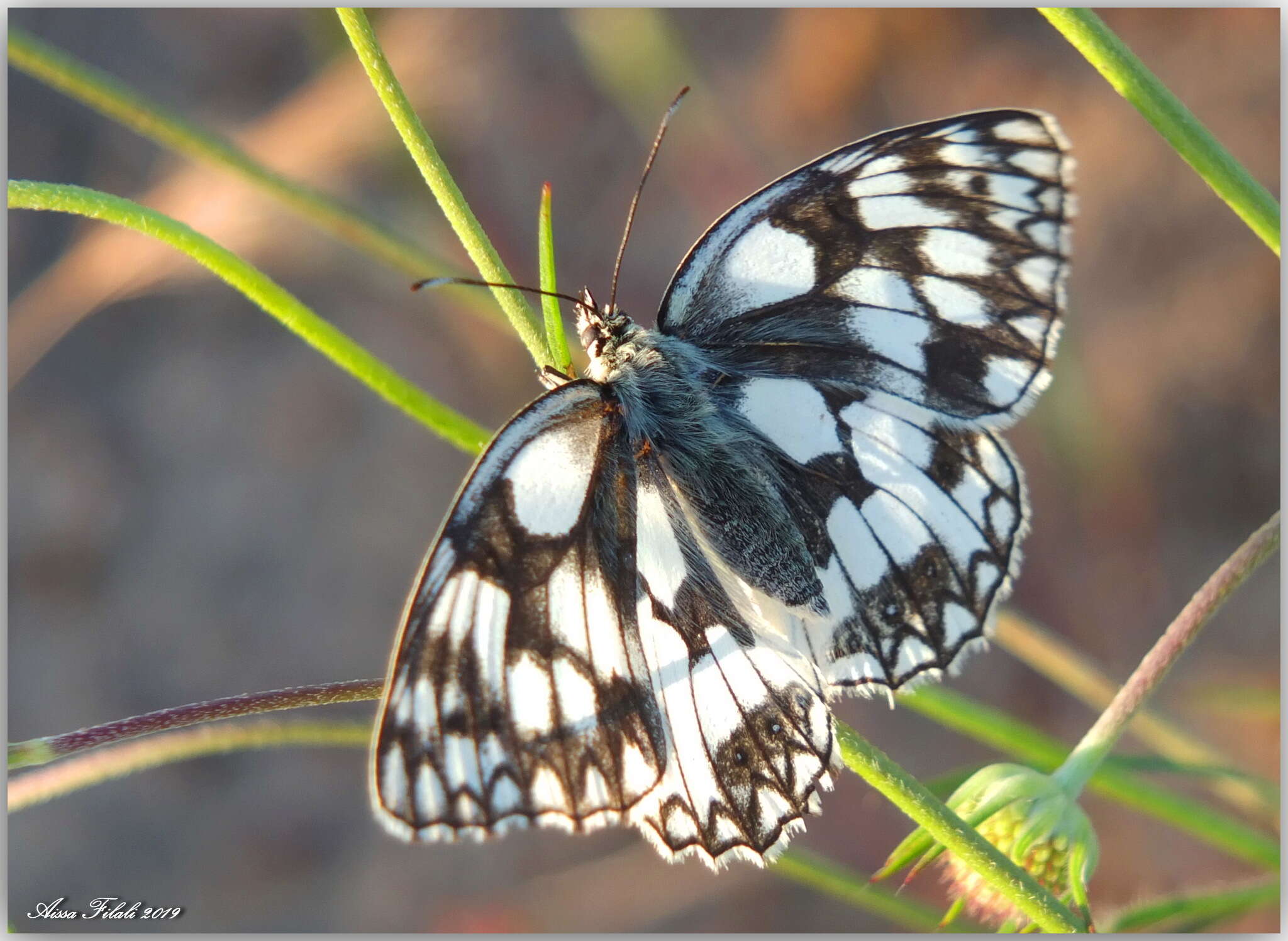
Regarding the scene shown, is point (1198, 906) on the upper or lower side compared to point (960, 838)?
lower

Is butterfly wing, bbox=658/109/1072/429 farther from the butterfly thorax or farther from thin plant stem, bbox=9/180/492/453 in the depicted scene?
thin plant stem, bbox=9/180/492/453

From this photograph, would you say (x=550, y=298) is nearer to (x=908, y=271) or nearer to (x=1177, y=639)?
(x=908, y=271)

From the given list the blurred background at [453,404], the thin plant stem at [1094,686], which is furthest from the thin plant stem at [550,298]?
the blurred background at [453,404]

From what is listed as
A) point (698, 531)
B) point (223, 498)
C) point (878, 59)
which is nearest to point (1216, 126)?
point (878, 59)

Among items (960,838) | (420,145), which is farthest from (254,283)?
(960,838)

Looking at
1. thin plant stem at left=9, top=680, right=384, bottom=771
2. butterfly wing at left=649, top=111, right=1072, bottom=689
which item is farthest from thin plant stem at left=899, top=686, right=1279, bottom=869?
thin plant stem at left=9, top=680, right=384, bottom=771

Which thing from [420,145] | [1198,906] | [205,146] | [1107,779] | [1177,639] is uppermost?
[205,146]

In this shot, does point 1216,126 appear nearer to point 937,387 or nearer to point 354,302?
point 937,387
